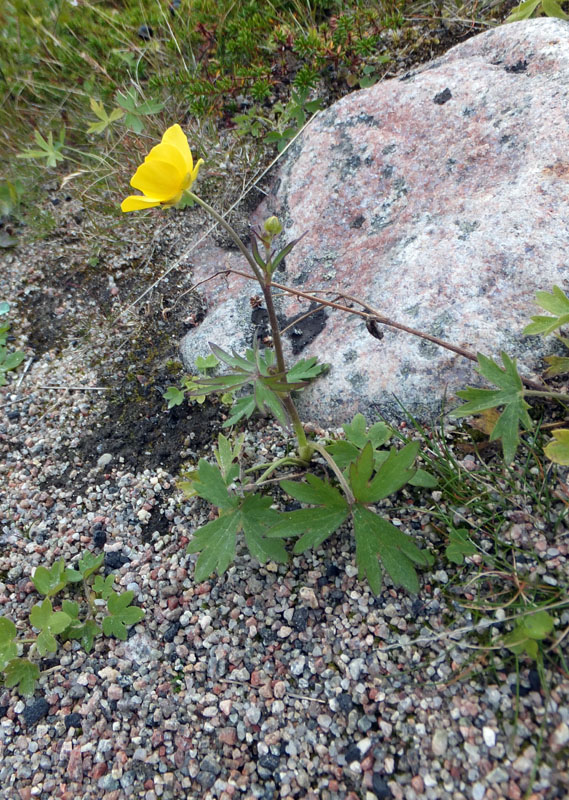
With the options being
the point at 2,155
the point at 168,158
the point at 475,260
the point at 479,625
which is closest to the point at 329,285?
the point at 475,260

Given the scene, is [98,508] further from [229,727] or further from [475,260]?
[475,260]

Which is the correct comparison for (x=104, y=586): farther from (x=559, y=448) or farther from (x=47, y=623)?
(x=559, y=448)

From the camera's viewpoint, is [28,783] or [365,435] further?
[365,435]

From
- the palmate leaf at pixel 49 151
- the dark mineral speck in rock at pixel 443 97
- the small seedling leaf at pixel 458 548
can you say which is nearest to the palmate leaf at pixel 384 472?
the small seedling leaf at pixel 458 548

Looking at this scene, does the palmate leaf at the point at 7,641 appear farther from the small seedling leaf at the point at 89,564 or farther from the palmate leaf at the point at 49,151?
the palmate leaf at the point at 49,151

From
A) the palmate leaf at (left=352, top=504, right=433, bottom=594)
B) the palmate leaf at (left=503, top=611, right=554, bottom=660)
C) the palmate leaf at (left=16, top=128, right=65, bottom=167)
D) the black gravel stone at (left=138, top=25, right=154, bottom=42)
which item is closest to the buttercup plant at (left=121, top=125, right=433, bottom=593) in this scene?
the palmate leaf at (left=352, top=504, right=433, bottom=594)

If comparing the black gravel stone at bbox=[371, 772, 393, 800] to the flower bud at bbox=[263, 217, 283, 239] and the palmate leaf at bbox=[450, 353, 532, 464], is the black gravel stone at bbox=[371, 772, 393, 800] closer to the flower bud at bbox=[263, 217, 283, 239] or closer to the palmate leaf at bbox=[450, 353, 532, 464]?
the palmate leaf at bbox=[450, 353, 532, 464]
